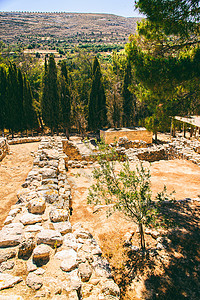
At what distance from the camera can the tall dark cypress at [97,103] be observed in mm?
24875

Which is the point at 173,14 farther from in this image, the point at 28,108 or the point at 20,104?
the point at 20,104

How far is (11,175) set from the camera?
831cm

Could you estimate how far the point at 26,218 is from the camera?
4156 millimetres


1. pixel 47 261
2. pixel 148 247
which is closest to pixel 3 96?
pixel 148 247

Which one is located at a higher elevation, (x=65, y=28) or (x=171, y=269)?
(x=65, y=28)

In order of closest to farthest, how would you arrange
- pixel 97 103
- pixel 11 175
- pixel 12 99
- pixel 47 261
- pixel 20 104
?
pixel 47 261, pixel 11 175, pixel 12 99, pixel 20 104, pixel 97 103

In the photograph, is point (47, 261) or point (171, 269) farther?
point (171, 269)

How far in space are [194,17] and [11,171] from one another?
30.5ft

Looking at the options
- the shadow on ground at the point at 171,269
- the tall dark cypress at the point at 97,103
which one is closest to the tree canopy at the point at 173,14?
the shadow on ground at the point at 171,269

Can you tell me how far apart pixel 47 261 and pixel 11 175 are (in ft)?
19.9

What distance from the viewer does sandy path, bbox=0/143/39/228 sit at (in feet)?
19.9

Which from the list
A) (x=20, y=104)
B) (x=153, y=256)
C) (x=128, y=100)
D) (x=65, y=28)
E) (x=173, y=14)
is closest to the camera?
(x=153, y=256)

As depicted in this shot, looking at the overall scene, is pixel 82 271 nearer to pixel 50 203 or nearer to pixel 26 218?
pixel 26 218

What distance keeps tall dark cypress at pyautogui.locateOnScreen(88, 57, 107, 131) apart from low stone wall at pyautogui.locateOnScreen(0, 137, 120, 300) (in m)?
21.6
